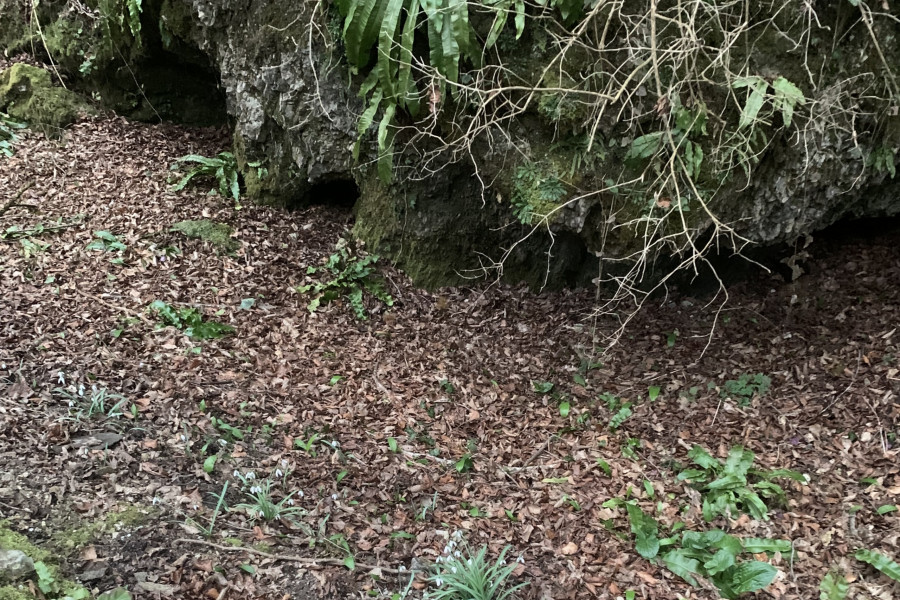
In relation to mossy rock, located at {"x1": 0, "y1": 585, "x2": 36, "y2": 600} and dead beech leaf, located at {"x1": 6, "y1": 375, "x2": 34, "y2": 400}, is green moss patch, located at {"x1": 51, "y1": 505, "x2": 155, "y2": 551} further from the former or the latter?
dead beech leaf, located at {"x1": 6, "y1": 375, "x2": 34, "y2": 400}

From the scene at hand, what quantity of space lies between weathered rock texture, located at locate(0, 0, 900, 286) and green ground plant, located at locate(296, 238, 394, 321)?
0.75 ft

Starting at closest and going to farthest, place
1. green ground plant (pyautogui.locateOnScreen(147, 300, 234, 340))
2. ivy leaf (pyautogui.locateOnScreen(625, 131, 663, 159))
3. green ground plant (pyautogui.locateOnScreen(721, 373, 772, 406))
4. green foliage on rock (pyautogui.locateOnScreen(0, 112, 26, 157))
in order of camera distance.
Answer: ivy leaf (pyautogui.locateOnScreen(625, 131, 663, 159)) → green ground plant (pyautogui.locateOnScreen(147, 300, 234, 340)) → green ground plant (pyautogui.locateOnScreen(721, 373, 772, 406)) → green foliage on rock (pyautogui.locateOnScreen(0, 112, 26, 157))

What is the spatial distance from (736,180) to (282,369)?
11.7 ft

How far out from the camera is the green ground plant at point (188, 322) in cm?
408

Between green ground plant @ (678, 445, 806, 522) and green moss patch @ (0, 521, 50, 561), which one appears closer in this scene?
green moss patch @ (0, 521, 50, 561)

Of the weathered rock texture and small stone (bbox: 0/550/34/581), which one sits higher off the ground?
the weathered rock texture

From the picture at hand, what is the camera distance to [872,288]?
15.1 feet

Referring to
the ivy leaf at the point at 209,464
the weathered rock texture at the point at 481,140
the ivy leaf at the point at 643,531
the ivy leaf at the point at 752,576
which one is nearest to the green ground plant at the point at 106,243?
the weathered rock texture at the point at 481,140

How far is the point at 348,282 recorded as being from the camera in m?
4.99

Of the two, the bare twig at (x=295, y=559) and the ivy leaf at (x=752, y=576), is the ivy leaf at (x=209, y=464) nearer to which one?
the bare twig at (x=295, y=559)

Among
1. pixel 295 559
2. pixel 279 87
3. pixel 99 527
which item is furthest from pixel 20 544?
pixel 279 87

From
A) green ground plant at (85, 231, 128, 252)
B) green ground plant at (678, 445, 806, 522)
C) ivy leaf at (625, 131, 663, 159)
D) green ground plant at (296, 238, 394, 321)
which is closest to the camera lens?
green ground plant at (678, 445, 806, 522)

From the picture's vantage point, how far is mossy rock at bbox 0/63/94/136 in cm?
548

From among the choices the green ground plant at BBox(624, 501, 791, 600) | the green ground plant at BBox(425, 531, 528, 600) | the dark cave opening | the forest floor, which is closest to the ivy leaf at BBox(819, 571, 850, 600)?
the forest floor
